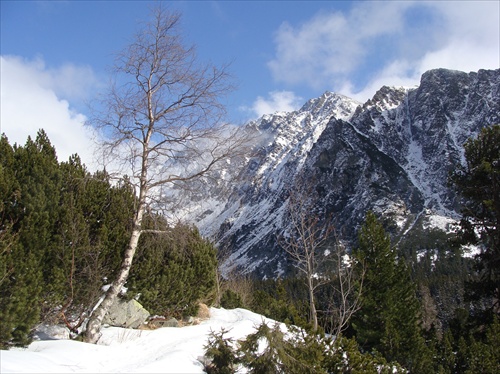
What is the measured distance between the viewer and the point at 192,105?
9.63 meters

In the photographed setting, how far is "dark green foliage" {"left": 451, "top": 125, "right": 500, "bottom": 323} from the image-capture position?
15.4 m

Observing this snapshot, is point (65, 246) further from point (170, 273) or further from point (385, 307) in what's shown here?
point (385, 307)

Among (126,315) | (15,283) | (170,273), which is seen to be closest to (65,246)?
(15,283)

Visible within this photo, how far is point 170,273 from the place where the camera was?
10.4m

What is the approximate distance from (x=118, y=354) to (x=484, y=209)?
16.1m

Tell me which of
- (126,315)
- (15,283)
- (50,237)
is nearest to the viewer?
(15,283)

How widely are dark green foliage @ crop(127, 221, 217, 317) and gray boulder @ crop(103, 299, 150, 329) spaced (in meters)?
0.28

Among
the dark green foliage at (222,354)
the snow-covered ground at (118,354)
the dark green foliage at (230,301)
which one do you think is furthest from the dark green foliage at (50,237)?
the dark green foliage at (230,301)

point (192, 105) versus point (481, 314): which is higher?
point (192, 105)

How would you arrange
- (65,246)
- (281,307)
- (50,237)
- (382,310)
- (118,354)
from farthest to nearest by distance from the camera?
1. (382,310)
2. (281,307)
3. (65,246)
4. (50,237)
5. (118,354)

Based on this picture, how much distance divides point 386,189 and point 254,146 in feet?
668

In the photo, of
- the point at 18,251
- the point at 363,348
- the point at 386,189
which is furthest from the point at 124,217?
the point at 386,189

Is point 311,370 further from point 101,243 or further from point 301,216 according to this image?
point 301,216

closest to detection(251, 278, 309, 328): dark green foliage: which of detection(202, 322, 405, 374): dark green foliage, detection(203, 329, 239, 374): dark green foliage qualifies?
detection(202, 322, 405, 374): dark green foliage
